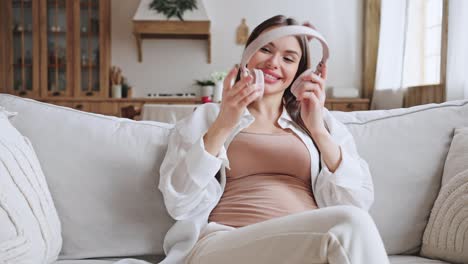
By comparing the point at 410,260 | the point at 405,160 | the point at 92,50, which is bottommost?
the point at 410,260

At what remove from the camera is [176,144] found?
1.46 metres

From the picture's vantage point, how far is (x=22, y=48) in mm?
5531

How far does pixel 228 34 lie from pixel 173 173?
437cm

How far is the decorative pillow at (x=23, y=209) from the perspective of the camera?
1.06 metres

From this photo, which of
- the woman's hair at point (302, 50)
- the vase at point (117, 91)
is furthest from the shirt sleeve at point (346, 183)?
the vase at point (117, 91)

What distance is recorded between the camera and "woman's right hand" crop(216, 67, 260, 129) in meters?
1.36

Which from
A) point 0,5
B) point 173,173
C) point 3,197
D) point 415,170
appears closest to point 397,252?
point 415,170

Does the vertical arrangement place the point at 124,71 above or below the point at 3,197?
above

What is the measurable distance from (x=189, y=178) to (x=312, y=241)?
0.48 metres

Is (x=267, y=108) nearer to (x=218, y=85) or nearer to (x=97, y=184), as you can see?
(x=97, y=184)

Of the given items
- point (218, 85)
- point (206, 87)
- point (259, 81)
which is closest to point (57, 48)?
point (206, 87)

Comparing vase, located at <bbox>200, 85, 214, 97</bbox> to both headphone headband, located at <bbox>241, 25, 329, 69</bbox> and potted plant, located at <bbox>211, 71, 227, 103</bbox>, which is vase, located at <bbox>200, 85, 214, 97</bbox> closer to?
potted plant, located at <bbox>211, 71, 227, 103</bbox>

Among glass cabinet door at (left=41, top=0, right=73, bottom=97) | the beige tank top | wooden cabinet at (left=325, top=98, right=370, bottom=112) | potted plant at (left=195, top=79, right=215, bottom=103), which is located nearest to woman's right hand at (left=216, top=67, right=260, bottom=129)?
the beige tank top

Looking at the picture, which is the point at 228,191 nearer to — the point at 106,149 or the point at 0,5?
the point at 106,149
